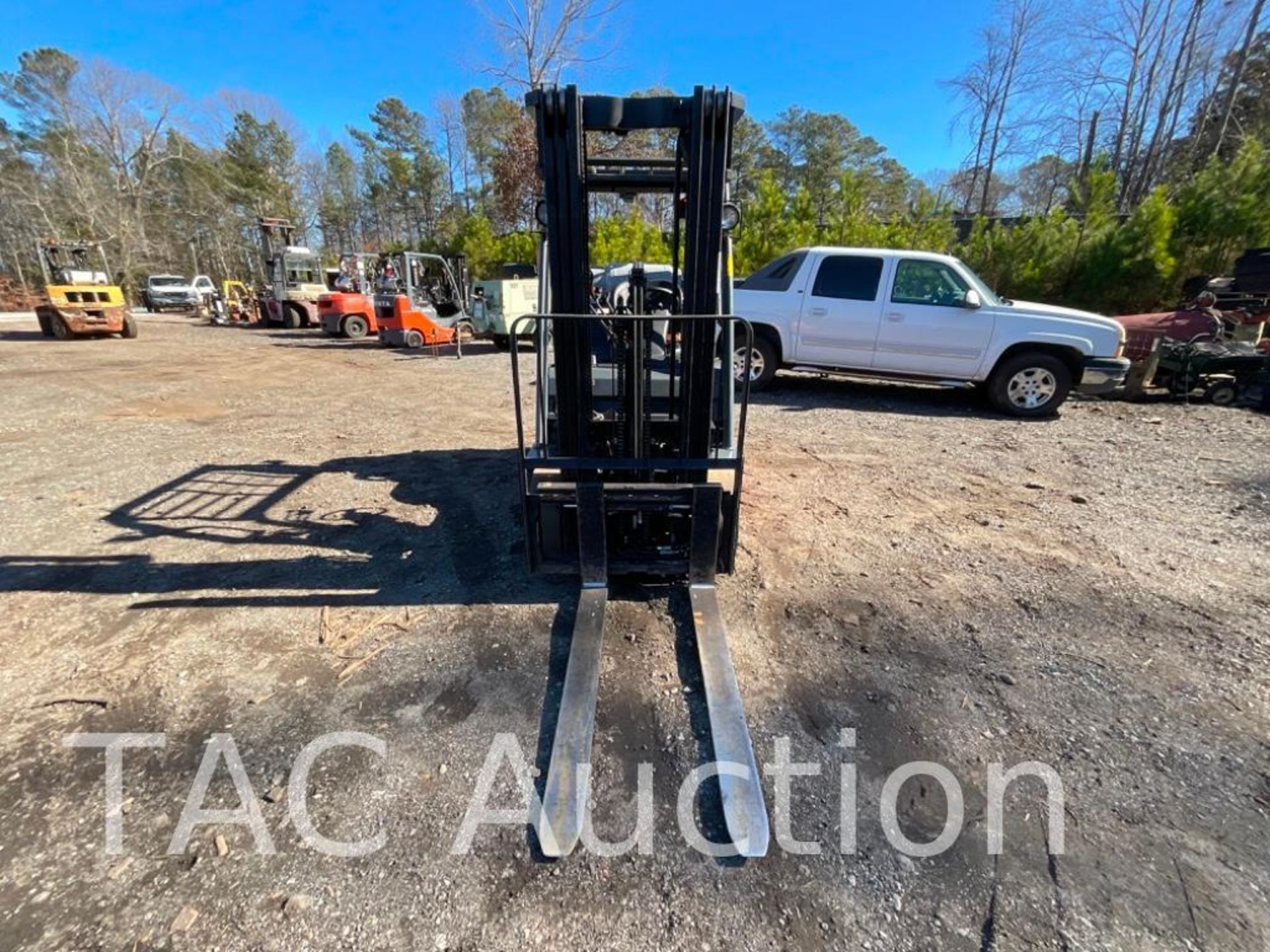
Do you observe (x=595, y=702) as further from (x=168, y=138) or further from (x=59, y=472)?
(x=168, y=138)

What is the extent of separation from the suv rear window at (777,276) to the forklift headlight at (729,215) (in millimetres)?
5445

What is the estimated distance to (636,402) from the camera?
3.47 metres

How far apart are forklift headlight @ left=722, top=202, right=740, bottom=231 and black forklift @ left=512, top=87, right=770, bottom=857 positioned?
1 cm

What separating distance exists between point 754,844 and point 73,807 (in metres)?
2.42

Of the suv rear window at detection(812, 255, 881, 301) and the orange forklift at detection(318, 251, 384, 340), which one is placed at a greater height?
the suv rear window at detection(812, 255, 881, 301)

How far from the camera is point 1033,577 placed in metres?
3.69

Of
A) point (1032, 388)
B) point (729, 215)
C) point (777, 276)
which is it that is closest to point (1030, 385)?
point (1032, 388)

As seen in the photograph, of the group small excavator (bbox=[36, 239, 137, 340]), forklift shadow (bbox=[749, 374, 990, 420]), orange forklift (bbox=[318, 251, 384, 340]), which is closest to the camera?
forklift shadow (bbox=[749, 374, 990, 420])

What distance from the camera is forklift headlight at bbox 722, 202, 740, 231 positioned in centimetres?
321

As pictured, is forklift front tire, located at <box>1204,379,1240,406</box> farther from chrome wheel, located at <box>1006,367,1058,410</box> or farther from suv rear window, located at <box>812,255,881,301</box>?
suv rear window, located at <box>812,255,881,301</box>

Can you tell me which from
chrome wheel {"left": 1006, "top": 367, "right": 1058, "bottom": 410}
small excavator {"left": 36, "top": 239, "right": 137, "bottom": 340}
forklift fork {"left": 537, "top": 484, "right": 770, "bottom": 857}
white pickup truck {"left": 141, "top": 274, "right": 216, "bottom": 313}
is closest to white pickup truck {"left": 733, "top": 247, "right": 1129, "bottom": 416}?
chrome wheel {"left": 1006, "top": 367, "right": 1058, "bottom": 410}

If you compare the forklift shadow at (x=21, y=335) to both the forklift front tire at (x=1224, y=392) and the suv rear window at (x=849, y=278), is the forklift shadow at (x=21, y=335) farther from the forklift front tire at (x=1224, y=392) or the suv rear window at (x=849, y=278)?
the forklift front tire at (x=1224, y=392)

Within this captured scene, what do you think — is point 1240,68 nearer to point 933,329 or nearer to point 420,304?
point 933,329

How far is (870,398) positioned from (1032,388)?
6.84ft
